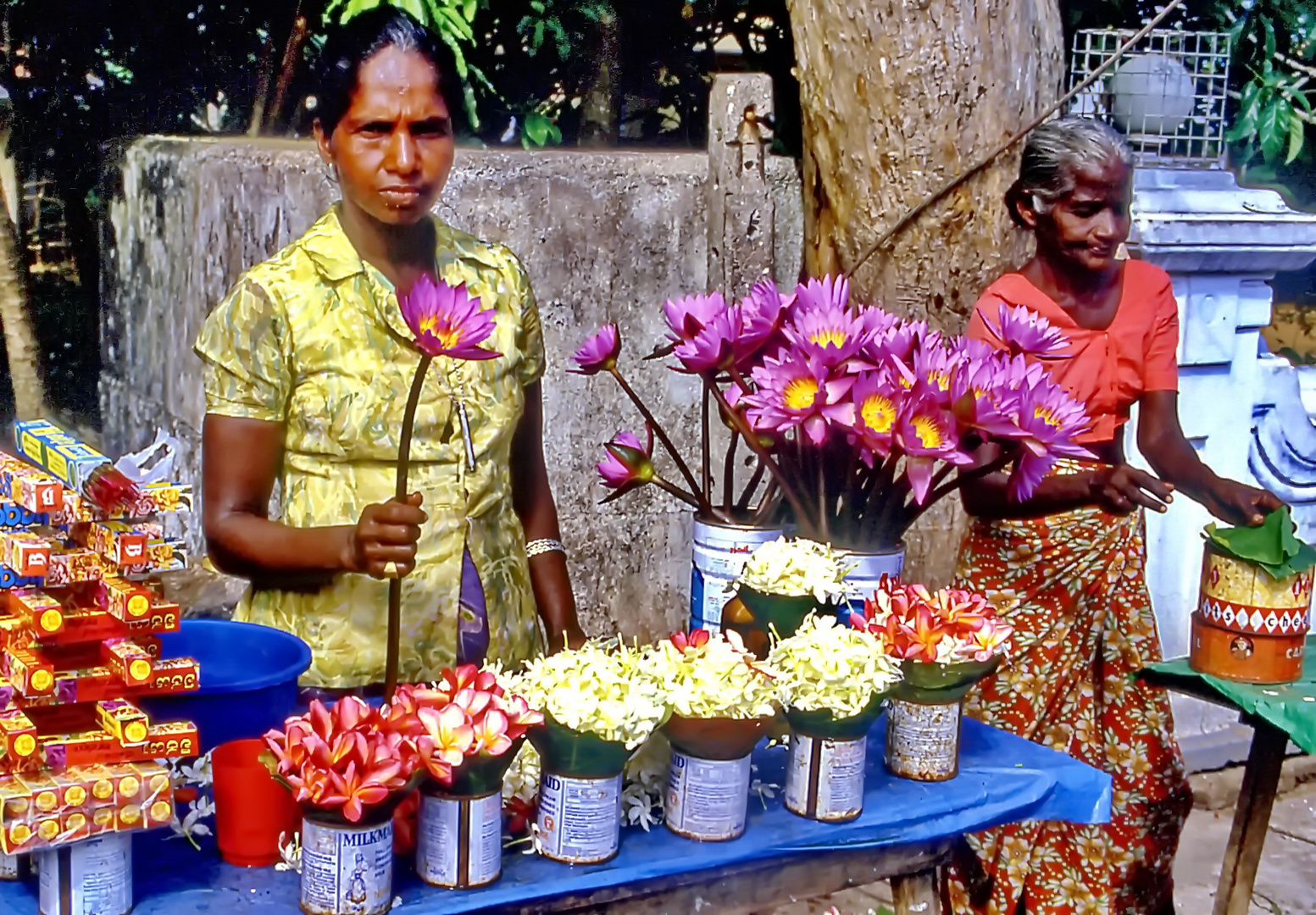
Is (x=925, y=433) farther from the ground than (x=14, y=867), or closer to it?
farther from the ground

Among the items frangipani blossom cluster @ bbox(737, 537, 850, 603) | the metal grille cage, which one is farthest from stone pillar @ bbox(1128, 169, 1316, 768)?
frangipani blossom cluster @ bbox(737, 537, 850, 603)

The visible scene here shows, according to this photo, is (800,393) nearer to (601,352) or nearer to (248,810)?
(601,352)

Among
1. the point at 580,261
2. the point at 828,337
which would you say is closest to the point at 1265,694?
the point at 828,337

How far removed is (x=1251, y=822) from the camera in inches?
110

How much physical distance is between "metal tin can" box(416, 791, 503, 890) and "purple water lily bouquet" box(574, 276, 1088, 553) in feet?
2.28

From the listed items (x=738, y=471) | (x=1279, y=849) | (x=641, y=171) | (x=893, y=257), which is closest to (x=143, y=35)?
(x=641, y=171)

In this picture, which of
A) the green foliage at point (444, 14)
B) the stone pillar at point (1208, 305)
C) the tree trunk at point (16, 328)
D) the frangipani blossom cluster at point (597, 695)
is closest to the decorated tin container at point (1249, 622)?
the frangipani blossom cluster at point (597, 695)

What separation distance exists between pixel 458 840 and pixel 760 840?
41cm

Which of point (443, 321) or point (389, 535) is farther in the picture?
point (389, 535)

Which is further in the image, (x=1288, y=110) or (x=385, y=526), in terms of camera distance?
(x=1288, y=110)

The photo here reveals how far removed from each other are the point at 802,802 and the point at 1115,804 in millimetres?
1460

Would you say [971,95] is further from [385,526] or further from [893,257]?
[385,526]

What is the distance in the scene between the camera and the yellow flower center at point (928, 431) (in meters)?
1.98

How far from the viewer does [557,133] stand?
5238 mm
